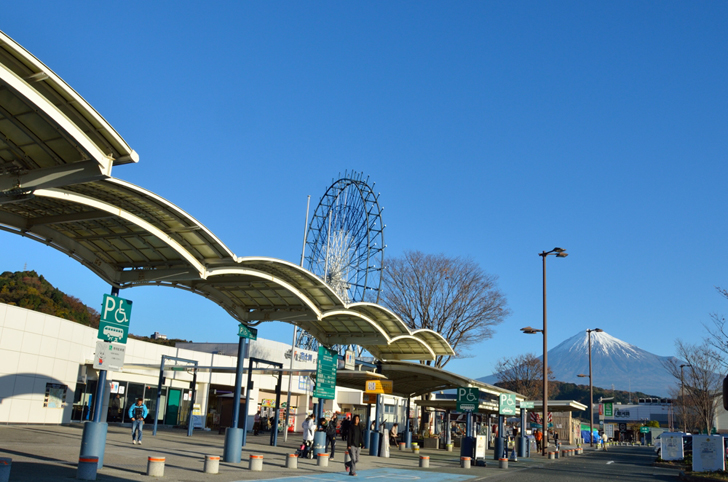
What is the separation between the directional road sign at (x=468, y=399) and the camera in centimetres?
2669

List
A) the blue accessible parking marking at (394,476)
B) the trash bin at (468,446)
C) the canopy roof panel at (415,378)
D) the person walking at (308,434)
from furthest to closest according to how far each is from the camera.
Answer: the canopy roof panel at (415,378) < the trash bin at (468,446) < the person walking at (308,434) < the blue accessible parking marking at (394,476)

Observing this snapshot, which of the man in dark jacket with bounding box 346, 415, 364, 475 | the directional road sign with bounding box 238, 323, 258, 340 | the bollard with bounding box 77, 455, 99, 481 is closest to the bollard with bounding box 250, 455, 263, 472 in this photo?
the man in dark jacket with bounding box 346, 415, 364, 475

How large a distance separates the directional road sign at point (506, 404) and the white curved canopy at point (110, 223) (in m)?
5.98

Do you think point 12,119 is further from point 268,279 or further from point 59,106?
point 268,279

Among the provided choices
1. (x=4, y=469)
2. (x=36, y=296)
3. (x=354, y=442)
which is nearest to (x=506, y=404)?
(x=354, y=442)

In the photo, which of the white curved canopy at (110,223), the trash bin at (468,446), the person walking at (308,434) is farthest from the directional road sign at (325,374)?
the trash bin at (468,446)

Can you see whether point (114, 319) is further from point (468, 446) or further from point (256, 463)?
point (468, 446)

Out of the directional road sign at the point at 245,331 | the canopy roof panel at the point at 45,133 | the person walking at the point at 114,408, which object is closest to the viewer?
the canopy roof panel at the point at 45,133

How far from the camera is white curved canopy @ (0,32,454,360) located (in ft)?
30.3

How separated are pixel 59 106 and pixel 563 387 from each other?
164203 millimetres

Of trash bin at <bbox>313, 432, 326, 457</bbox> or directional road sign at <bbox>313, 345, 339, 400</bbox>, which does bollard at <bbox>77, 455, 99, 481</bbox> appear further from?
directional road sign at <bbox>313, 345, 339, 400</bbox>

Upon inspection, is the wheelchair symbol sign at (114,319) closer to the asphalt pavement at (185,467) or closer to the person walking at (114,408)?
the asphalt pavement at (185,467)

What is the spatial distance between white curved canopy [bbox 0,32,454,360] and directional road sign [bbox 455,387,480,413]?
3.58 metres

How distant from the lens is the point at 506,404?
29.0 metres
